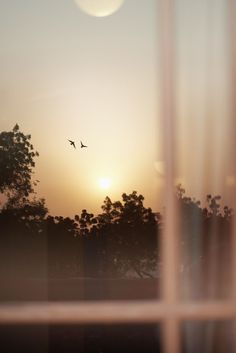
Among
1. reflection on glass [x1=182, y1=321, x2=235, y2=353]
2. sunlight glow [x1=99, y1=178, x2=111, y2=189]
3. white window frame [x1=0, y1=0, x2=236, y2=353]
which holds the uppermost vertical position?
sunlight glow [x1=99, y1=178, x2=111, y2=189]

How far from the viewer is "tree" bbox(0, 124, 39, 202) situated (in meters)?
12.9

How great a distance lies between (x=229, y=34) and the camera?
1.39 metres

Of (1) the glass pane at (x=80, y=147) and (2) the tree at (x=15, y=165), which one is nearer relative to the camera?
(1) the glass pane at (x=80, y=147)

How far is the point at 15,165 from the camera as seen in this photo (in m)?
14.0

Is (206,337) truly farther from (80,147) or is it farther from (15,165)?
(15,165)

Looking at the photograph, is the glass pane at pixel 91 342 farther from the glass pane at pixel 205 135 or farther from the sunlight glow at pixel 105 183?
the glass pane at pixel 205 135

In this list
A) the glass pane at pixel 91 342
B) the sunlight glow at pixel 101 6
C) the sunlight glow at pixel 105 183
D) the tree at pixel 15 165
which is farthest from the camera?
the tree at pixel 15 165

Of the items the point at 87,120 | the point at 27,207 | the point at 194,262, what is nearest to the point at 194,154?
the point at 194,262

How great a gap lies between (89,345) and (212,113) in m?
9.42

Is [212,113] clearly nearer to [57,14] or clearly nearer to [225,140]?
[225,140]

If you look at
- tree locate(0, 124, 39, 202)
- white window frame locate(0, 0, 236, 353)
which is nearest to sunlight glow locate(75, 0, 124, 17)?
white window frame locate(0, 0, 236, 353)

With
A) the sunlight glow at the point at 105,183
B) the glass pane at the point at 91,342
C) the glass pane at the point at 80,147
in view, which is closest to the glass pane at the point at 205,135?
the glass pane at the point at 80,147

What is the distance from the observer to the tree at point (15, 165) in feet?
42.2

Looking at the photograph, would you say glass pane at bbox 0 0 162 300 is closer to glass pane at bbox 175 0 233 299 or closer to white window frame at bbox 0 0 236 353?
glass pane at bbox 175 0 233 299
